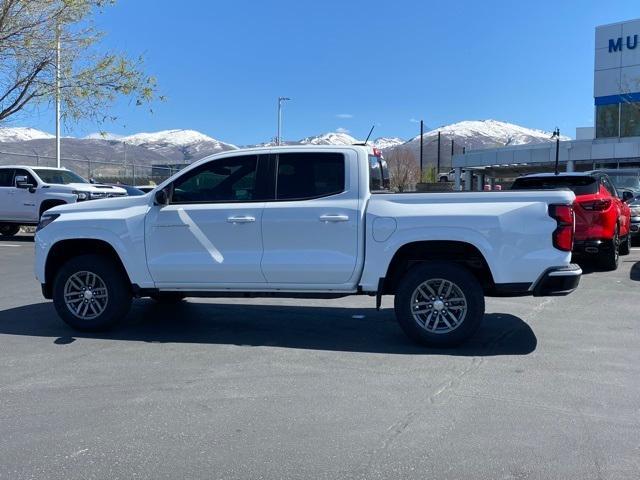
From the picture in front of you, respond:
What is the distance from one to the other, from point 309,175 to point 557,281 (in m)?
2.71

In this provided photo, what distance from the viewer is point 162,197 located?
6.85m

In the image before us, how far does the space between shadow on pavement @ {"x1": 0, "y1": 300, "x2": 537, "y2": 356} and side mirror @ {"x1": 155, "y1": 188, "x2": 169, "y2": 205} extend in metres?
1.50

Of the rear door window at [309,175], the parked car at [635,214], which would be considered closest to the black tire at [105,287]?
the rear door window at [309,175]

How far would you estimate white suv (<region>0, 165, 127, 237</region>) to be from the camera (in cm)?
1733

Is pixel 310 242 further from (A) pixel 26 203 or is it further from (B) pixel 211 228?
(A) pixel 26 203

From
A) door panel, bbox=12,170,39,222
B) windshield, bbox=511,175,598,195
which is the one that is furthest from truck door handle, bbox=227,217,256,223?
door panel, bbox=12,170,39,222

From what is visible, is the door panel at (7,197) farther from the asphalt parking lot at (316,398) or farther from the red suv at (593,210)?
the red suv at (593,210)

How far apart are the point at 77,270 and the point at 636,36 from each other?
4042 cm

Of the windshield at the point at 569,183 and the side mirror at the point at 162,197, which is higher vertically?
the windshield at the point at 569,183

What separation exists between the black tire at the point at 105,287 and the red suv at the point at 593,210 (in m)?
6.63

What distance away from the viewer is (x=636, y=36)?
1511 inches

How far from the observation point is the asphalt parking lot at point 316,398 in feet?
12.7

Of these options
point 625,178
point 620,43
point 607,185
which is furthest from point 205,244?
point 620,43

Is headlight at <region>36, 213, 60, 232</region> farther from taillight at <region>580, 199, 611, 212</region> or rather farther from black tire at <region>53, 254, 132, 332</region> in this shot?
taillight at <region>580, 199, 611, 212</region>
